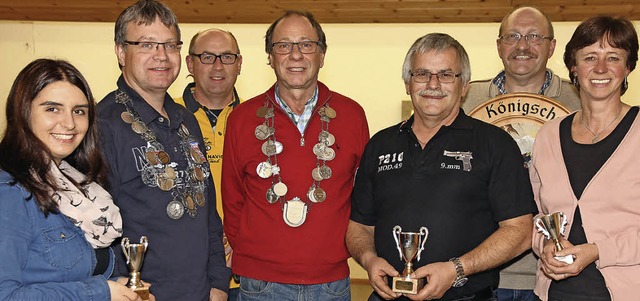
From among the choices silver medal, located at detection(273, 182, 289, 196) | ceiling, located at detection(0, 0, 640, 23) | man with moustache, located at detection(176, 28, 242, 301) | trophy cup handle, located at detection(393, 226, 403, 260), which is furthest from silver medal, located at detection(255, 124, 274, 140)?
ceiling, located at detection(0, 0, 640, 23)

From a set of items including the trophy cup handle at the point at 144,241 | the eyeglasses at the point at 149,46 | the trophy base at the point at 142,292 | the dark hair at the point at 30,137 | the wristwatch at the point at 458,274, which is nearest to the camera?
the dark hair at the point at 30,137

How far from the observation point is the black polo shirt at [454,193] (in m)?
2.82

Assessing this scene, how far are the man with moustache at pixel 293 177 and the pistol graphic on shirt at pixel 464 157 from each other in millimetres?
595

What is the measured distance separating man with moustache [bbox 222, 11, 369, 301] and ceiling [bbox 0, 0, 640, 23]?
151 inches

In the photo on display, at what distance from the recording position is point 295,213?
10.5 ft

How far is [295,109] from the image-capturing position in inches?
134

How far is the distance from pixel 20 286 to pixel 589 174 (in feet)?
6.87

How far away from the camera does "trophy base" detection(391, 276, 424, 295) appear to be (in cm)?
265

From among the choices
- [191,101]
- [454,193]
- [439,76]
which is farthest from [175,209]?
[191,101]

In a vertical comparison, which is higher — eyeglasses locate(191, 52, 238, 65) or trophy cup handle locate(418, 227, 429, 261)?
eyeglasses locate(191, 52, 238, 65)

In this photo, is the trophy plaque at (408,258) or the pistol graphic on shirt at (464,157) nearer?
the trophy plaque at (408,258)

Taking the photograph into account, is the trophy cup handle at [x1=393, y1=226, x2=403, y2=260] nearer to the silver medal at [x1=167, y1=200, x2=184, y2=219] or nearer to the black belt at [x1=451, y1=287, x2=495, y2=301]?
the black belt at [x1=451, y1=287, x2=495, y2=301]

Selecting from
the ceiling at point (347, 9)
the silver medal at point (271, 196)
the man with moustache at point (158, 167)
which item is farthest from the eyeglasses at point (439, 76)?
the ceiling at point (347, 9)

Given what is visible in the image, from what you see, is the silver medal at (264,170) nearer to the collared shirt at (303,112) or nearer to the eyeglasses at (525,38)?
the collared shirt at (303,112)
